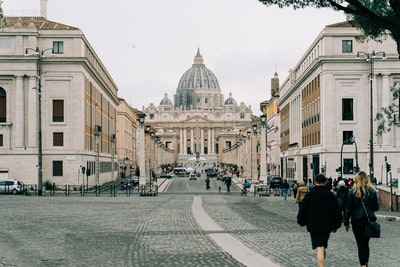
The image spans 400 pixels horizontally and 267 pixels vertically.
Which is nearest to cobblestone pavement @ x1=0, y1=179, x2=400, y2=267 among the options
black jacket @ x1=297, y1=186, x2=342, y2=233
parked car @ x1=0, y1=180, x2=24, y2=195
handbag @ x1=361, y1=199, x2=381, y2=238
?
handbag @ x1=361, y1=199, x2=381, y2=238

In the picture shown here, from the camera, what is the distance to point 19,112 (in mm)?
64188

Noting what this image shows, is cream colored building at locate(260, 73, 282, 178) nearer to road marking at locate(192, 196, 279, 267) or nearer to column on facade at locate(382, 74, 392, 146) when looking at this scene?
column on facade at locate(382, 74, 392, 146)

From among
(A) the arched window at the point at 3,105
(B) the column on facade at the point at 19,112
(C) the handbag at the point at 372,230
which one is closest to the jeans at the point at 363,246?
(C) the handbag at the point at 372,230

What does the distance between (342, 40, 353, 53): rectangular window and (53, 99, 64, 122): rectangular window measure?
24.9 m

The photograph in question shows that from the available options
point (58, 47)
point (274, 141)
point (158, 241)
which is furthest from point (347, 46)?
point (274, 141)

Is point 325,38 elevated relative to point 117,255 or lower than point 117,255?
elevated

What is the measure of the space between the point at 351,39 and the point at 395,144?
989 cm

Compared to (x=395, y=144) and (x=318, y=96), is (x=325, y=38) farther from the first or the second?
(x=395, y=144)

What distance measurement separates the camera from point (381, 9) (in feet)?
99.5

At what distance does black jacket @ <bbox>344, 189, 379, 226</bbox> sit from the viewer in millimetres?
12781

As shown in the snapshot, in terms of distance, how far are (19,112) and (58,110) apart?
334 centimetres

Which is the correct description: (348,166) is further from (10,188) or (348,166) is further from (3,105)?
(3,105)

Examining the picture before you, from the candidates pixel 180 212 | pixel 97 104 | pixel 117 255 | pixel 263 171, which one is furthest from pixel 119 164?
pixel 117 255

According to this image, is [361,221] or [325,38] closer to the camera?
[361,221]
